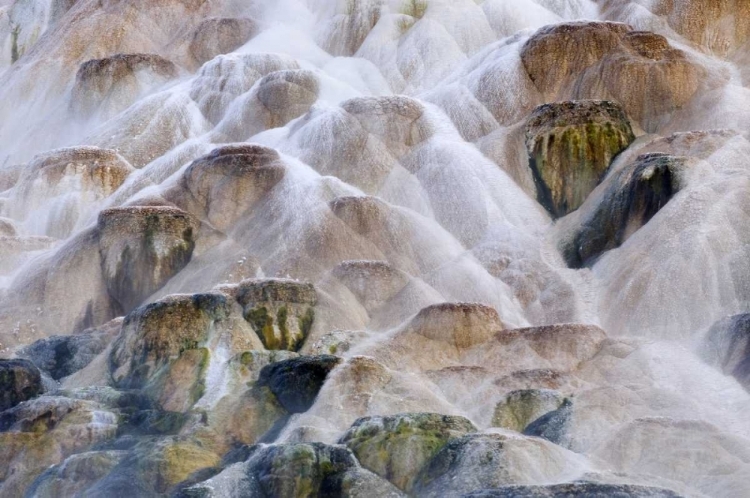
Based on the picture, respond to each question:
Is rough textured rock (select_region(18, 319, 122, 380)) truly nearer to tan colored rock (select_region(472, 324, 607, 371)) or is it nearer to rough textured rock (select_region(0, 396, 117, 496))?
rough textured rock (select_region(0, 396, 117, 496))

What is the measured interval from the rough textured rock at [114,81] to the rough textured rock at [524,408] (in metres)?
17.0

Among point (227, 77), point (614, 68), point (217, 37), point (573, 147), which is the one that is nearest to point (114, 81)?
point (227, 77)

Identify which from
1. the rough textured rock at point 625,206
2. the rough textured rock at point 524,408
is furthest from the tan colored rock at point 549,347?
the rough textured rock at point 625,206

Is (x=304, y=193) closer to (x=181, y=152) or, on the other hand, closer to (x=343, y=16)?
(x=181, y=152)

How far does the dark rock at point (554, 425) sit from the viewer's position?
46.1ft

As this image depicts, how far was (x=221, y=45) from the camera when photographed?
3200 centimetres

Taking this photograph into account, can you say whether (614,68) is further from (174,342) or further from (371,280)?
(174,342)

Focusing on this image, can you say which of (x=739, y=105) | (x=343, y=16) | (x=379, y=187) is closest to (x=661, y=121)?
(x=739, y=105)

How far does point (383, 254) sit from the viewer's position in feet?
68.9

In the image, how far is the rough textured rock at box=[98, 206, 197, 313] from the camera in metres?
20.3

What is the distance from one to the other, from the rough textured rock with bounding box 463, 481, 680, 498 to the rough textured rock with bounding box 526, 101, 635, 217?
11.7m

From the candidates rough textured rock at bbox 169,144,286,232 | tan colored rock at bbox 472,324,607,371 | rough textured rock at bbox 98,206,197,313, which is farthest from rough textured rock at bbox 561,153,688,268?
rough textured rock at bbox 98,206,197,313

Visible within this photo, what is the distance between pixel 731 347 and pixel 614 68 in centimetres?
1006

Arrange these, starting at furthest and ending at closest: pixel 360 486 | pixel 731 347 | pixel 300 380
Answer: pixel 731 347, pixel 300 380, pixel 360 486
